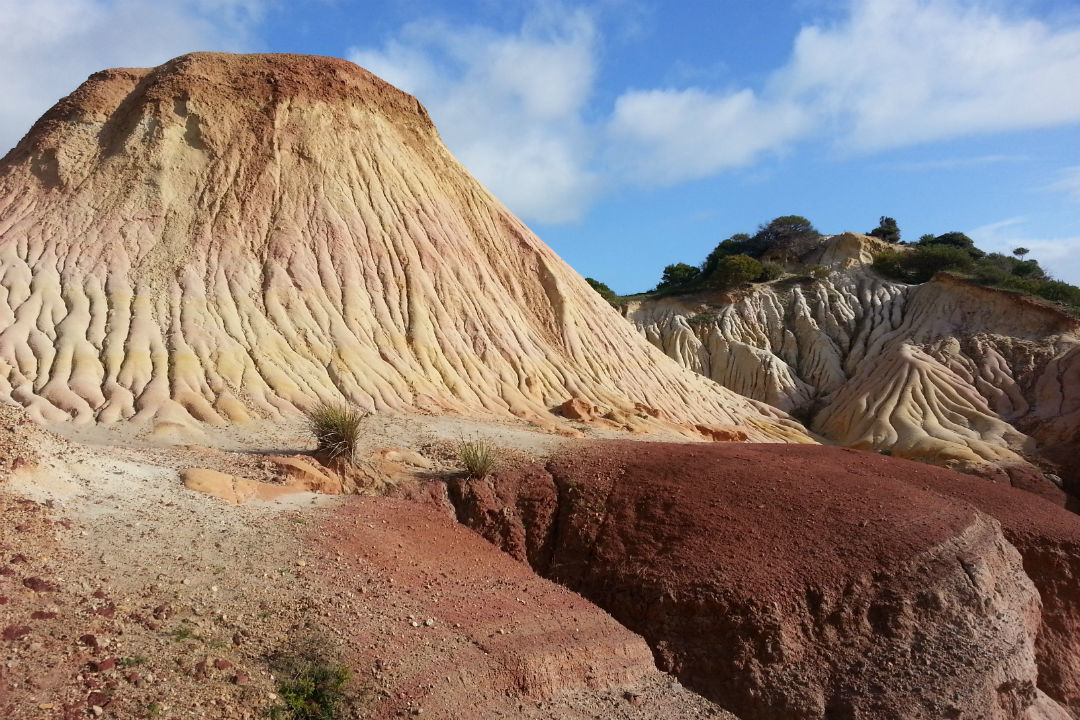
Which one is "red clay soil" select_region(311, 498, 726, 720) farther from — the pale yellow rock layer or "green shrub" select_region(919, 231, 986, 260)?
"green shrub" select_region(919, 231, 986, 260)

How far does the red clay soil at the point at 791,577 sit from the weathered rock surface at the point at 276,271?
6.25 m

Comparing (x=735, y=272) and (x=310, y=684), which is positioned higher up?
(x=735, y=272)

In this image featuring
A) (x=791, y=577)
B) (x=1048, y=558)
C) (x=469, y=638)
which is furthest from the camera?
(x=1048, y=558)

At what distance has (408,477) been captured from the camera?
11.5m

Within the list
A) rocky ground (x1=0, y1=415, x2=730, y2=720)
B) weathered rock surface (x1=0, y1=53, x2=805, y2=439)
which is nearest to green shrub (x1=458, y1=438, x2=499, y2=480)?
rocky ground (x1=0, y1=415, x2=730, y2=720)

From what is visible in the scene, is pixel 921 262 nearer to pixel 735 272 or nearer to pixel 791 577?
pixel 735 272

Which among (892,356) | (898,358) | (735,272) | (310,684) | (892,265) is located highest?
(892,265)

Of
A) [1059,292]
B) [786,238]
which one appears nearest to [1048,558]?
[1059,292]

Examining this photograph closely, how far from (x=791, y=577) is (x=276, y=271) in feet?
44.1

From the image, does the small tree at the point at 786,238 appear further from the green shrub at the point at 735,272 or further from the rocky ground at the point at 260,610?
the rocky ground at the point at 260,610

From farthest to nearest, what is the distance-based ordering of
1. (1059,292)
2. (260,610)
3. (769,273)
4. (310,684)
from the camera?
(769,273)
(1059,292)
(260,610)
(310,684)

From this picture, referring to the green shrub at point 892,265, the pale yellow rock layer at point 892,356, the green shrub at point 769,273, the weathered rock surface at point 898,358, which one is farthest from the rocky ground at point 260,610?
the green shrub at point 892,265

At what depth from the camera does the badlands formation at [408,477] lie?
713 centimetres

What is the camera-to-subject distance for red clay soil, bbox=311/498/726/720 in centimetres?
687
